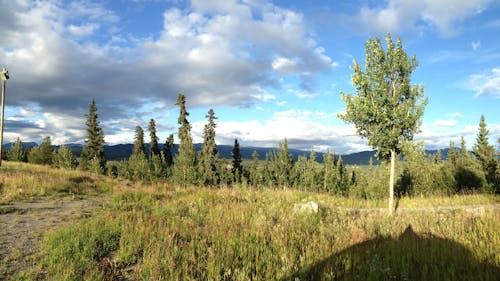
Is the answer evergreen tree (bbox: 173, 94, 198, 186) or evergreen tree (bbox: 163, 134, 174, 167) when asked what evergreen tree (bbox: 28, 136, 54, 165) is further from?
evergreen tree (bbox: 173, 94, 198, 186)

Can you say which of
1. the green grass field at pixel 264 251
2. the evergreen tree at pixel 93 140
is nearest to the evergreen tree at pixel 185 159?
the evergreen tree at pixel 93 140

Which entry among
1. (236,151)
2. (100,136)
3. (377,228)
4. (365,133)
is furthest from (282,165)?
(377,228)

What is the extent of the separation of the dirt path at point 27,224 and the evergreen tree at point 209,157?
35.0 metres

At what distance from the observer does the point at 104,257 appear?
5.57 m

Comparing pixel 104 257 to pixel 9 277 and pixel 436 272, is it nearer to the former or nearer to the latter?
pixel 9 277

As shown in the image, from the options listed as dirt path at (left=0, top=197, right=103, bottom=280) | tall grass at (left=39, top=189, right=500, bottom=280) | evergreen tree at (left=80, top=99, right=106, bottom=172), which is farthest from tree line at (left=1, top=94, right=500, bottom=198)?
dirt path at (left=0, top=197, right=103, bottom=280)

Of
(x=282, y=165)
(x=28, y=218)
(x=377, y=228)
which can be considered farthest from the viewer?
(x=282, y=165)

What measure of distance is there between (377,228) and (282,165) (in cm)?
7649

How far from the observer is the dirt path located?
518cm

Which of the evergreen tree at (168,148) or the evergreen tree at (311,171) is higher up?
the evergreen tree at (168,148)

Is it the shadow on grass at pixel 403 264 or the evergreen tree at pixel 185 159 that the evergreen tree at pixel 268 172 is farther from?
the shadow on grass at pixel 403 264

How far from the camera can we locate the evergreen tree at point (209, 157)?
4775 cm

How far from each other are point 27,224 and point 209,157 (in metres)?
41.2

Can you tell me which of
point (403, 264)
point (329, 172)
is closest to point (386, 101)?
point (403, 264)
